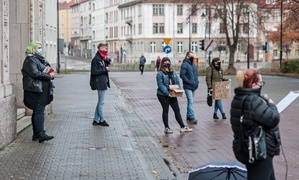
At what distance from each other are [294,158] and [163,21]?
→ 316 feet

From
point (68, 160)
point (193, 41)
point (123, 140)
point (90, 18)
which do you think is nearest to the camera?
point (68, 160)

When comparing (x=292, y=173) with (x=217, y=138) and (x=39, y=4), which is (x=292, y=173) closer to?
(x=217, y=138)

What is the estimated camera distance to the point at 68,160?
33.3 feet

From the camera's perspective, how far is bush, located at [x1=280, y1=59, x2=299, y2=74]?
53.5 metres

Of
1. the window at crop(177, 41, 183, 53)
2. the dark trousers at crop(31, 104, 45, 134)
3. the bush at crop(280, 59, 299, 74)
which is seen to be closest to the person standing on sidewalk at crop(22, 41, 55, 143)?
the dark trousers at crop(31, 104, 45, 134)

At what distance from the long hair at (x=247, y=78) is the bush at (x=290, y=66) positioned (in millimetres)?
47812

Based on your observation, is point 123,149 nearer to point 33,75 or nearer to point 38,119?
point 38,119

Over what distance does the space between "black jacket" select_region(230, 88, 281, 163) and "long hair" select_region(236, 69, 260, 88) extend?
7cm

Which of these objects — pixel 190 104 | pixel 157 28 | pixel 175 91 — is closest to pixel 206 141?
pixel 175 91

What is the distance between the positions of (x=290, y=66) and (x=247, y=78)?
49.4 meters

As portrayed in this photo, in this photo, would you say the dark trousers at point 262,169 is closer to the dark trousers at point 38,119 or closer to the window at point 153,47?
the dark trousers at point 38,119

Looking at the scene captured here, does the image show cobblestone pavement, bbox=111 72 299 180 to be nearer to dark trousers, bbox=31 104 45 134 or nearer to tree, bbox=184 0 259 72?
dark trousers, bbox=31 104 45 134

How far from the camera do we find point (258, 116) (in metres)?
6.18

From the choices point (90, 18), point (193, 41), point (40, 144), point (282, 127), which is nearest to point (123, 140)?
point (40, 144)
